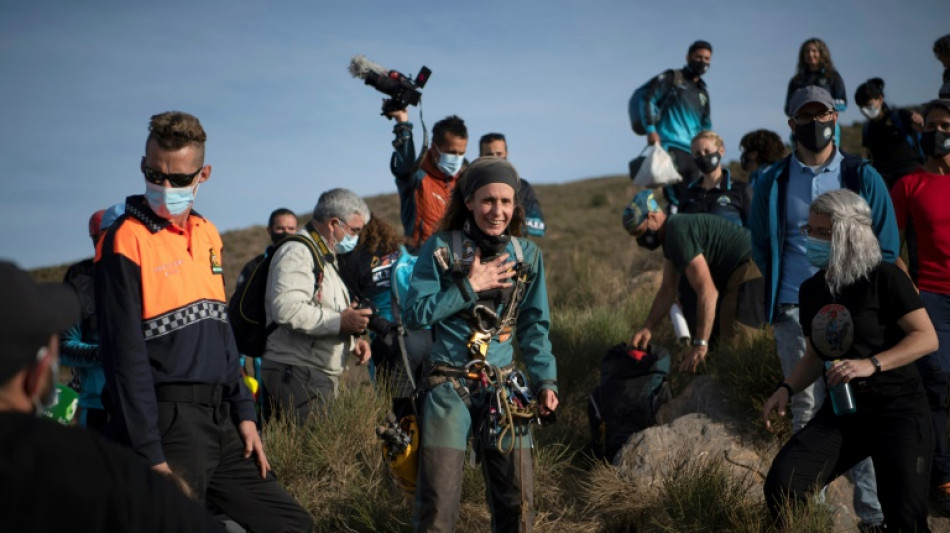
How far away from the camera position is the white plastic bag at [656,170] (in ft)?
27.8

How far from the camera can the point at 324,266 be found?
605 centimetres

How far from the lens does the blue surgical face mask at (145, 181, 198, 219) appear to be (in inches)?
148

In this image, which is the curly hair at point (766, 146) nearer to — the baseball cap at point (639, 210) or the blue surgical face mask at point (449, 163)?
the baseball cap at point (639, 210)

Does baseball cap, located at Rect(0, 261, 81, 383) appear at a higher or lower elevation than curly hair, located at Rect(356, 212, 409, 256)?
lower

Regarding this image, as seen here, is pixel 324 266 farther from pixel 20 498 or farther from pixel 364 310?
pixel 20 498

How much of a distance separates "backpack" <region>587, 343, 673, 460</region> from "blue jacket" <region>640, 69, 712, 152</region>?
333 centimetres

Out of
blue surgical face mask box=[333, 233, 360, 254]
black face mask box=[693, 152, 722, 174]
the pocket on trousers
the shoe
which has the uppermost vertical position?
black face mask box=[693, 152, 722, 174]

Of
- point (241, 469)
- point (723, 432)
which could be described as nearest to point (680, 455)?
point (723, 432)

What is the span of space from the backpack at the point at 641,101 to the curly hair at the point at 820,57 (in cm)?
123

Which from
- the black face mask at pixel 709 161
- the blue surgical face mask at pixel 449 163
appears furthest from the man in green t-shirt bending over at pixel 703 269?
the blue surgical face mask at pixel 449 163

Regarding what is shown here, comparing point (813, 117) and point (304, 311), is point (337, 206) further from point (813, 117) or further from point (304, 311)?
point (813, 117)

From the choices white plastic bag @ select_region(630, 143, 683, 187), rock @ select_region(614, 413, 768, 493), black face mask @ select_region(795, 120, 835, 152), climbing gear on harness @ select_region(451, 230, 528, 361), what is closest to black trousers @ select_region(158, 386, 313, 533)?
climbing gear on harness @ select_region(451, 230, 528, 361)

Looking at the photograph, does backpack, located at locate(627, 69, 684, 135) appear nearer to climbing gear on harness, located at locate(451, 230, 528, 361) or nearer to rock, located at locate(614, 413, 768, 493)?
rock, located at locate(614, 413, 768, 493)

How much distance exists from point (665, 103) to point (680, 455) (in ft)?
15.1
